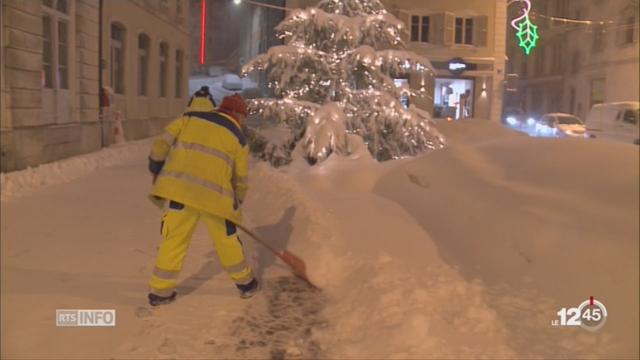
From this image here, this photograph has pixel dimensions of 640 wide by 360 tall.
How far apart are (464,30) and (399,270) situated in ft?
13.3

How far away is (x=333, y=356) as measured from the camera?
3852 mm

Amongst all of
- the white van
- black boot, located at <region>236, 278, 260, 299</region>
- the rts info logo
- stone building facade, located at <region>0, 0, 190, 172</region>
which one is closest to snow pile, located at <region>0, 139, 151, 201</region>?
stone building facade, located at <region>0, 0, 190, 172</region>

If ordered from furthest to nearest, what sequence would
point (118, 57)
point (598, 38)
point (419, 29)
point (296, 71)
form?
point (118, 57), point (296, 71), point (419, 29), point (598, 38)

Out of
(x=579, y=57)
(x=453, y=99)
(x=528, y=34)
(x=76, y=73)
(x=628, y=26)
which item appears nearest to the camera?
(x=628, y=26)

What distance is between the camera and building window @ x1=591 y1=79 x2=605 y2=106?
493cm

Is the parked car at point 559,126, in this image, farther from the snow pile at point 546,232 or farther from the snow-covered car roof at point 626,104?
the snow-covered car roof at point 626,104

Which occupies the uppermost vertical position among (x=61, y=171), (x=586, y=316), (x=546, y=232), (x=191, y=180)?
(x=191, y=180)

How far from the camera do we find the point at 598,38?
5.18 metres

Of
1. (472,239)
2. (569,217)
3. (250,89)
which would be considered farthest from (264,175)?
(569,217)

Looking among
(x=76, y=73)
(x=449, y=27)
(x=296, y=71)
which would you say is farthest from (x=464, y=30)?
(x=76, y=73)

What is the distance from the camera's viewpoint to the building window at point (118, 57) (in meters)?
16.0

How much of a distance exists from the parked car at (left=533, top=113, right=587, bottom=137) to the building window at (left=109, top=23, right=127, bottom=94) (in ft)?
39.1

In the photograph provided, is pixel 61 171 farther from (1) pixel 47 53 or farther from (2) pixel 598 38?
(2) pixel 598 38

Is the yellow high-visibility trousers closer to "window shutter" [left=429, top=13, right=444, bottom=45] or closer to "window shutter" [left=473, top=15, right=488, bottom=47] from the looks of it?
"window shutter" [left=473, top=15, right=488, bottom=47]
